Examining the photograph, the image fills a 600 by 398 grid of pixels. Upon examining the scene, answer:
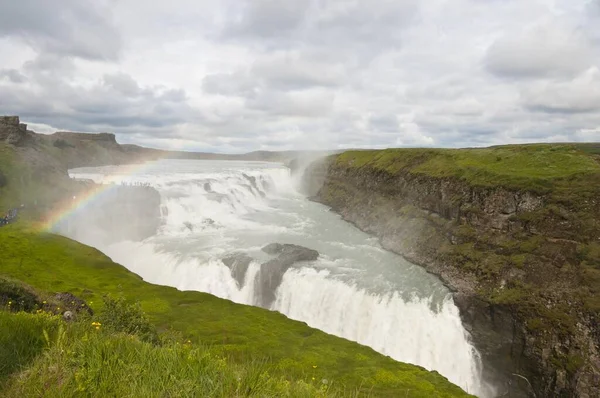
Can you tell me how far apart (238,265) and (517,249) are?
2856 centimetres

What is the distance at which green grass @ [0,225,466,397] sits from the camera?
19.8 m

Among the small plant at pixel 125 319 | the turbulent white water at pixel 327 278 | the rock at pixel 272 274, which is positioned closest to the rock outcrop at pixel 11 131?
the turbulent white water at pixel 327 278

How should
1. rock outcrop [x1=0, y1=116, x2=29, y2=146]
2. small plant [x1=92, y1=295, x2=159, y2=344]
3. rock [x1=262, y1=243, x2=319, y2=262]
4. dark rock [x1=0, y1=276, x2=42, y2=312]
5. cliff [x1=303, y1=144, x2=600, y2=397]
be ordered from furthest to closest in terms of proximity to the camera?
rock outcrop [x1=0, y1=116, x2=29, y2=146], rock [x1=262, y1=243, x2=319, y2=262], cliff [x1=303, y1=144, x2=600, y2=397], dark rock [x1=0, y1=276, x2=42, y2=312], small plant [x1=92, y1=295, x2=159, y2=344]

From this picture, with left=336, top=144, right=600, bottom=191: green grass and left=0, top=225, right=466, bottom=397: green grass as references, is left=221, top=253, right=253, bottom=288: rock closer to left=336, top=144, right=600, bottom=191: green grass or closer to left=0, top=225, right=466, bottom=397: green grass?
left=0, top=225, right=466, bottom=397: green grass

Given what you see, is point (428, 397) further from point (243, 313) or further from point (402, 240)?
point (402, 240)

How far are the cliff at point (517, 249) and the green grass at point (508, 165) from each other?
17 cm

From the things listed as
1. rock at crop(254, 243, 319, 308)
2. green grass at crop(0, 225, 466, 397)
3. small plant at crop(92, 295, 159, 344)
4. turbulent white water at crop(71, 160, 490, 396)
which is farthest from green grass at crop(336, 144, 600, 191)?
small plant at crop(92, 295, 159, 344)

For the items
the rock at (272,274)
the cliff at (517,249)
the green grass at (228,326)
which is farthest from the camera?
the rock at (272,274)

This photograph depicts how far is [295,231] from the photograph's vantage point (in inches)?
2247

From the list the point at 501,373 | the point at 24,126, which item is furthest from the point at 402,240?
the point at 24,126

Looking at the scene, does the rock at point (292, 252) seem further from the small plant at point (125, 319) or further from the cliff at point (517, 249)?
the small plant at point (125, 319)

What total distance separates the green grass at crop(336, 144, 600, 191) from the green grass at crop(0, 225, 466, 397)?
1117 inches

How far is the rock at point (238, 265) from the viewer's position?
3866 centimetres

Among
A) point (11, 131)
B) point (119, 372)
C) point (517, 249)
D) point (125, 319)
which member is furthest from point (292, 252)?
point (11, 131)
